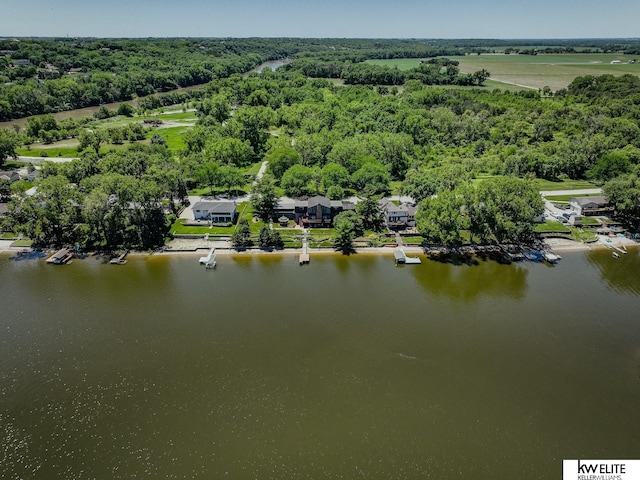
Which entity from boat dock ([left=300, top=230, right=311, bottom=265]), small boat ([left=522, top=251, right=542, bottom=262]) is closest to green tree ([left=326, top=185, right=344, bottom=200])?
boat dock ([left=300, top=230, right=311, bottom=265])

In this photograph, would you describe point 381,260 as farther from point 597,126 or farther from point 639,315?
point 597,126

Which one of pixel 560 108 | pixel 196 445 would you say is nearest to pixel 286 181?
pixel 196 445

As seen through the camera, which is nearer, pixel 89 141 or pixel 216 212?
pixel 216 212

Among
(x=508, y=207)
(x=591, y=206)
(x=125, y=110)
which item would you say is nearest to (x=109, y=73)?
(x=125, y=110)

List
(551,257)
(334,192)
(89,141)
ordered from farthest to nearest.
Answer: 1. (89,141)
2. (334,192)
3. (551,257)

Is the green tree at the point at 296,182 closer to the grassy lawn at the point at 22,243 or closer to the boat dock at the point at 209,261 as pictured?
the boat dock at the point at 209,261

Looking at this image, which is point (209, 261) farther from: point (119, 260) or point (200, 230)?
point (119, 260)

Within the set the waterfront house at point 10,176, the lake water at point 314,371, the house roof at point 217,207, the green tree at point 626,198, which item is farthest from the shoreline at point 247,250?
the waterfront house at point 10,176

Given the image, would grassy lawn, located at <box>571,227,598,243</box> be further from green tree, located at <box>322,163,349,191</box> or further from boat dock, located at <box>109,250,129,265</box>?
boat dock, located at <box>109,250,129,265</box>
